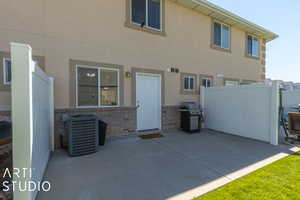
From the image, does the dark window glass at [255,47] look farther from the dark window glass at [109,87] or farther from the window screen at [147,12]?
the dark window glass at [109,87]

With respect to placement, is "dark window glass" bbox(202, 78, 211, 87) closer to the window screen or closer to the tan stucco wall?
the tan stucco wall

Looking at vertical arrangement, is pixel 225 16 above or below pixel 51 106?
above

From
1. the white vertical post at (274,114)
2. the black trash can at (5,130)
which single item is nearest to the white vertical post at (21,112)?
the black trash can at (5,130)

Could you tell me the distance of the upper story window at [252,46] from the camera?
9.88 meters

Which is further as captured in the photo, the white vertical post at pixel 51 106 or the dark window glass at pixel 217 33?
the dark window glass at pixel 217 33

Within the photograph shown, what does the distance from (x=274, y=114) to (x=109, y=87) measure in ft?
19.1

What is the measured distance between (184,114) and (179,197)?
4.58 m

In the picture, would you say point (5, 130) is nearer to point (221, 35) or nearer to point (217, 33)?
point (217, 33)

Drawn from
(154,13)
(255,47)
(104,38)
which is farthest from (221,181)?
(255,47)

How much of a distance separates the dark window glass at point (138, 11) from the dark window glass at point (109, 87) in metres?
2.34

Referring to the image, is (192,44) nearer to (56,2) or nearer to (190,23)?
A: (190,23)

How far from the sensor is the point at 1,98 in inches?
154

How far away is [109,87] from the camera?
5.51 m

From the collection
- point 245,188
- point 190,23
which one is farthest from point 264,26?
point 245,188
